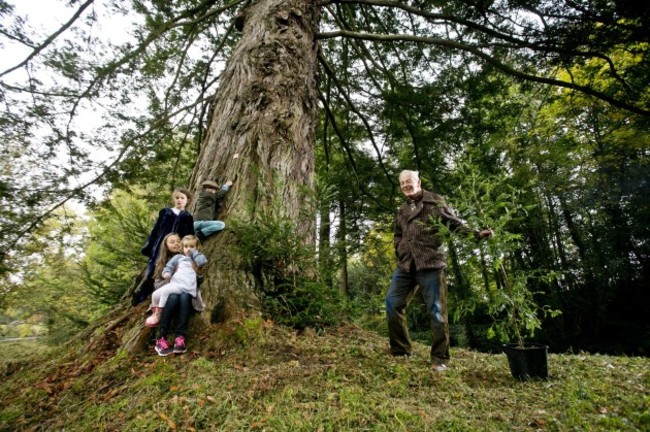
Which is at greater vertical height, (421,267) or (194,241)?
(194,241)

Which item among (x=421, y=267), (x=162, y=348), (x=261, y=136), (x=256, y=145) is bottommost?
(x=162, y=348)

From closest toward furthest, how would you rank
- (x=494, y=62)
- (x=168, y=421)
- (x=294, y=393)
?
(x=168, y=421), (x=294, y=393), (x=494, y=62)

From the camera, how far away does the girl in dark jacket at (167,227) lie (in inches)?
121

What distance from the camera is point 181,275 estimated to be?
274 cm

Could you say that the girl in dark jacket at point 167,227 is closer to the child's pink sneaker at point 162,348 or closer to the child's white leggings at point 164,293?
the child's white leggings at point 164,293

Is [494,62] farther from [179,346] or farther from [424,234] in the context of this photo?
[179,346]

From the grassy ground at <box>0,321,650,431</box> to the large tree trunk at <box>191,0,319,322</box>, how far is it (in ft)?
1.97

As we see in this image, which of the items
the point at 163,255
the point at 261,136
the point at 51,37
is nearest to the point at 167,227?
the point at 163,255

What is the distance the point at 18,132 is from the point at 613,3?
283 inches

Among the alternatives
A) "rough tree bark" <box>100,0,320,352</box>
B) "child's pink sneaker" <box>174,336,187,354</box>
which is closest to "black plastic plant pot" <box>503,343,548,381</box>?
"rough tree bark" <box>100,0,320,352</box>

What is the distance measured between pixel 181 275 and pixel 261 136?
1721mm

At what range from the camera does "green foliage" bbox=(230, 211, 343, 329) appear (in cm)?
289

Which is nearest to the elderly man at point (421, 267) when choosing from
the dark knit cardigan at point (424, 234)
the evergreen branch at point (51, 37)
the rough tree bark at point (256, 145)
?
the dark knit cardigan at point (424, 234)

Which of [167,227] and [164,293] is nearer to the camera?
[164,293]
